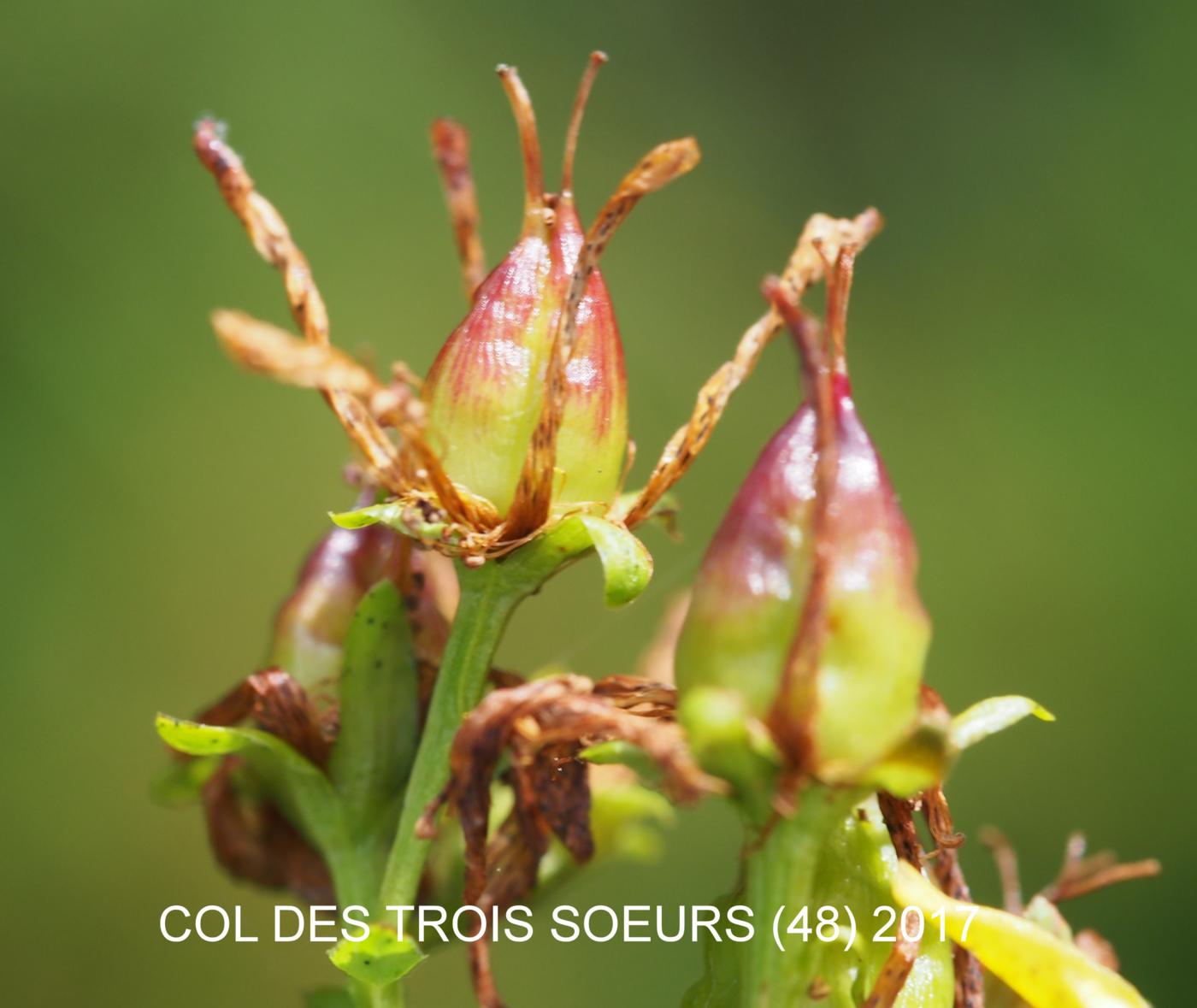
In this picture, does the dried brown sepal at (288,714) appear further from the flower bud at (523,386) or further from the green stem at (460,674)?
the flower bud at (523,386)

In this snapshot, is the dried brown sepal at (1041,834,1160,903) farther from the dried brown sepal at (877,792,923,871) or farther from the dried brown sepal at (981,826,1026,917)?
the dried brown sepal at (877,792,923,871)

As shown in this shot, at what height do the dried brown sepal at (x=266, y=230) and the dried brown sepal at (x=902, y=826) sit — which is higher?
the dried brown sepal at (x=266, y=230)

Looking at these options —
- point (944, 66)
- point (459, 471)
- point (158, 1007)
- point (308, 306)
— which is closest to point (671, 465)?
point (459, 471)

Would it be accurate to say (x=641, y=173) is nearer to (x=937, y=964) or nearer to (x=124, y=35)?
A: (x=937, y=964)

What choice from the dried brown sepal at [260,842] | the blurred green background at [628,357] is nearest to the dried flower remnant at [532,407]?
the dried brown sepal at [260,842]

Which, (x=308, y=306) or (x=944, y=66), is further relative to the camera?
(x=944, y=66)
